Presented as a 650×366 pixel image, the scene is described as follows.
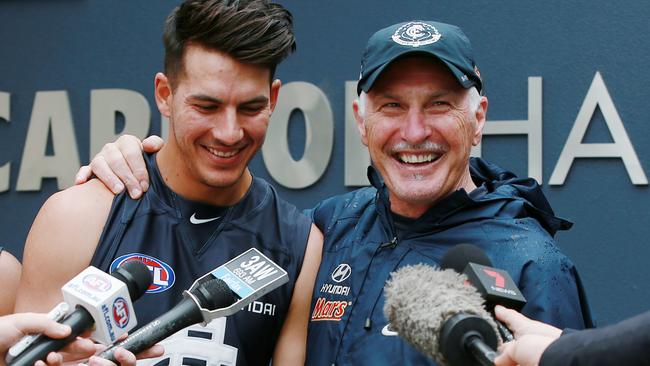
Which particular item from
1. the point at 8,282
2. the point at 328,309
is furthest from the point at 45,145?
the point at 328,309

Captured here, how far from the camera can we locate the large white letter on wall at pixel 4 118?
582cm

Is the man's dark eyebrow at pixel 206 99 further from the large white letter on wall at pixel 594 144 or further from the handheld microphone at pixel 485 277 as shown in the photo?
the large white letter on wall at pixel 594 144

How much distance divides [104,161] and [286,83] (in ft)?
7.60

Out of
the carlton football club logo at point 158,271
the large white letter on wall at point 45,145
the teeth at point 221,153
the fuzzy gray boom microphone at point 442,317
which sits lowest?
the large white letter on wall at point 45,145

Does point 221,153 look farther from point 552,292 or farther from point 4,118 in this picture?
point 4,118

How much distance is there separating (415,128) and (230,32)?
568mm

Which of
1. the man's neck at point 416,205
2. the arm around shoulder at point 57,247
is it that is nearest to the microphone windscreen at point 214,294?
the arm around shoulder at point 57,247

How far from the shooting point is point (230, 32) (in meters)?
3.06

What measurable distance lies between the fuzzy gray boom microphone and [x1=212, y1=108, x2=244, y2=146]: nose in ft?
3.07

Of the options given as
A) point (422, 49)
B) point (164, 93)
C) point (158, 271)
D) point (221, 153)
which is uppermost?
point (422, 49)

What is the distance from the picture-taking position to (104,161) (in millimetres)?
3266

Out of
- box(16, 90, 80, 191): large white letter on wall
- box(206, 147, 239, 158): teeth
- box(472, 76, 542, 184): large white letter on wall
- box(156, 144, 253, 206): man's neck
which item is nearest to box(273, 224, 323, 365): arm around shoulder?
box(156, 144, 253, 206): man's neck

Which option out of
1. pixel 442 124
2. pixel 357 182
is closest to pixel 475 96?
pixel 442 124

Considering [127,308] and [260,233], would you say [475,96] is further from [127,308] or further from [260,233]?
[127,308]
